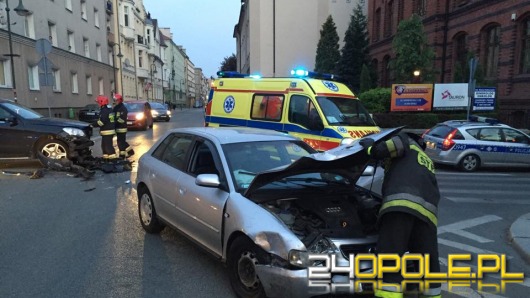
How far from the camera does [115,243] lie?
5.06 m

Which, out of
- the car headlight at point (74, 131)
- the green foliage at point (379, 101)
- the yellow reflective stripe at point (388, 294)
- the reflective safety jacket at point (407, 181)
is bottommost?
the yellow reflective stripe at point (388, 294)

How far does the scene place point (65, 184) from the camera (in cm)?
863

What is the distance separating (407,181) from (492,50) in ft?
73.1

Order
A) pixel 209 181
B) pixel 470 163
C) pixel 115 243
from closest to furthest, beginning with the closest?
pixel 209 181, pixel 115 243, pixel 470 163

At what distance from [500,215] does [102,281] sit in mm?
6207

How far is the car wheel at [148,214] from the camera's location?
5316mm

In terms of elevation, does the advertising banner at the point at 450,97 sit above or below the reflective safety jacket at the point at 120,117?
above

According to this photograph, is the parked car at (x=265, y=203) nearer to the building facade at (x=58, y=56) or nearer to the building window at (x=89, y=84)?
the building facade at (x=58, y=56)

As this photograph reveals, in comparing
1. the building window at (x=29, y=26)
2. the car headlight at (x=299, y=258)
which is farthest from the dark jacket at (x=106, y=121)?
the building window at (x=29, y=26)

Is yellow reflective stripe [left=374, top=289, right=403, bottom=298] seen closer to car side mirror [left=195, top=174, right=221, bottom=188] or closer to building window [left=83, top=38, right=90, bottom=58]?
car side mirror [left=195, top=174, right=221, bottom=188]

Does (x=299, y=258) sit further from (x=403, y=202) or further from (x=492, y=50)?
(x=492, y=50)

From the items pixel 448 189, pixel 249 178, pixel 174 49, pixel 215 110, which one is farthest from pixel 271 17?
pixel 174 49

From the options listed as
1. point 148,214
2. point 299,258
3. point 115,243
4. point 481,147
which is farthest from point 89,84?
point 299,258

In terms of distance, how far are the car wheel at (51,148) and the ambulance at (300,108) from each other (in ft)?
13.8
